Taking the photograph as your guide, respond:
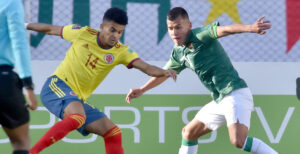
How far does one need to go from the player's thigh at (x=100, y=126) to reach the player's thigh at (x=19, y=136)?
4.20 ft

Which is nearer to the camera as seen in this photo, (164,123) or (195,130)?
(195,130)

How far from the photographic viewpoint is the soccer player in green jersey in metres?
5.15

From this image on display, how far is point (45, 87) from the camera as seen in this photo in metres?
4.94

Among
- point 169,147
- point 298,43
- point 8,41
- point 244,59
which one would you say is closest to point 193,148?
point 169,147

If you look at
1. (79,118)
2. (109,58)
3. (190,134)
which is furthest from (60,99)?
(190,134)

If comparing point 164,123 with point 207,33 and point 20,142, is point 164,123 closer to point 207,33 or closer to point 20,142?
point 207,33

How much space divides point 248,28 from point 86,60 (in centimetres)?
139

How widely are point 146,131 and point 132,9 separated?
4.12 ft

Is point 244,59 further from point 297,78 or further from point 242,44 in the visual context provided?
point 297,78

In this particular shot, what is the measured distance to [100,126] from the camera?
198 inches

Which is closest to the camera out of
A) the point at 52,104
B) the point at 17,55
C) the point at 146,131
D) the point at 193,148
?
the point at 17,55

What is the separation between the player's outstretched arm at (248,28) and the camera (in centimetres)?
429

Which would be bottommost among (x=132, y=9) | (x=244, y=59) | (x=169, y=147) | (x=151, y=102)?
(x=169, y=147)

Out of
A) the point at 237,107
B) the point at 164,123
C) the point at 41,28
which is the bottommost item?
the point at 164,123
